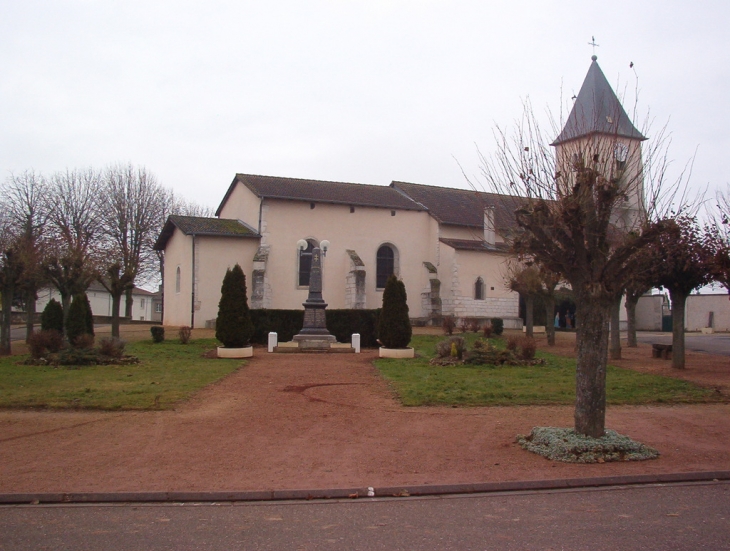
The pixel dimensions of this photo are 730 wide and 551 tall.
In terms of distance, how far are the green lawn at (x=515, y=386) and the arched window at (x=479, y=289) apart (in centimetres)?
1644

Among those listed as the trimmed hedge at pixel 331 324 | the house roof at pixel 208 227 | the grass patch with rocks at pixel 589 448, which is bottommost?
the grass patch with rocks at pixel 589 448

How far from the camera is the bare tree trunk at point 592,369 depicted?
783 cm

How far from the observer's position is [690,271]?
15.6 m

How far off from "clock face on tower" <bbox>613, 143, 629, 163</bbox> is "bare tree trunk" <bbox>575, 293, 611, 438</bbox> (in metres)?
1.98

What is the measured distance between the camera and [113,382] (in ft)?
43.0

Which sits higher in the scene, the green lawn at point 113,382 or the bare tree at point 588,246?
the bare tree at point 588,246

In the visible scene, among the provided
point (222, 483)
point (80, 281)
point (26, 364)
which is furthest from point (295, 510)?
point (80, 281)

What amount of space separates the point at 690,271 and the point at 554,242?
9062 millimetres

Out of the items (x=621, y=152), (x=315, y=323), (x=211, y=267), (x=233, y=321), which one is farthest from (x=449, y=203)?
(x=621, y=152)

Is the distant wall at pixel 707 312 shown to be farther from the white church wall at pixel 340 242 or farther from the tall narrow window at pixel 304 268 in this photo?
the tall narrow window at pixel 304 268

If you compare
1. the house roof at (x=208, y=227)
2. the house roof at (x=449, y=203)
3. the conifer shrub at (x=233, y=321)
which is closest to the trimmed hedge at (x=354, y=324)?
the conifer shrub at (x=233, y=321)

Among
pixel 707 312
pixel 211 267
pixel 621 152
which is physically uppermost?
pixel 621 152

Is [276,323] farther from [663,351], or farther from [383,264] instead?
[663,351]

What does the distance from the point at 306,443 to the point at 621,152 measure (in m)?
5.87
